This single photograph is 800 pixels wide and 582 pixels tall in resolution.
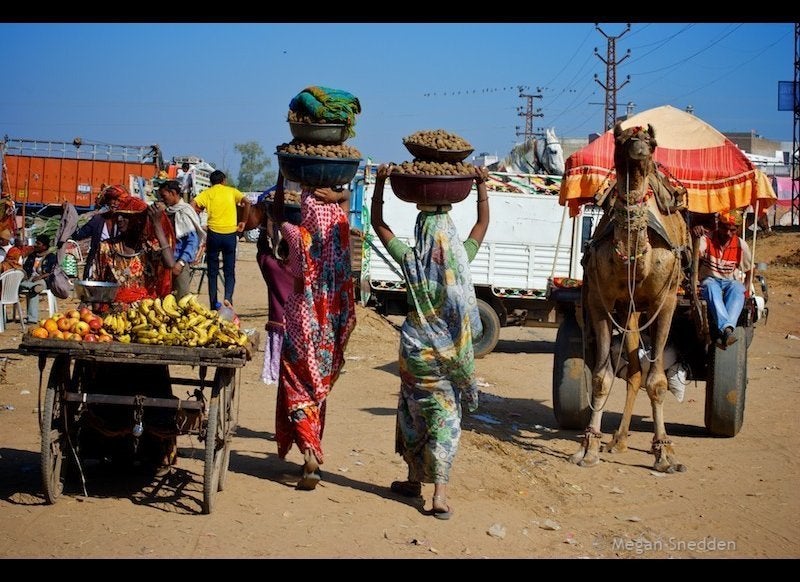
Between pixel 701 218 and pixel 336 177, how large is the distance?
5259 mm

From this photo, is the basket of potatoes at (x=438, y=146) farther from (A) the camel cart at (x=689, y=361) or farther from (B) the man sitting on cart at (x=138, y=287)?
(A) the camel cart at (x=689, y=361)

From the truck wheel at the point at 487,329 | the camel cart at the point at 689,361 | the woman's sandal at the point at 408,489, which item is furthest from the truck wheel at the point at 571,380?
the truck wheel at the point at 487,329

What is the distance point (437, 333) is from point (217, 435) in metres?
1.58

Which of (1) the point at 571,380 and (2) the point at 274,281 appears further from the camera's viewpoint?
(1) the point at 571,380

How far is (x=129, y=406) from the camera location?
665 cm

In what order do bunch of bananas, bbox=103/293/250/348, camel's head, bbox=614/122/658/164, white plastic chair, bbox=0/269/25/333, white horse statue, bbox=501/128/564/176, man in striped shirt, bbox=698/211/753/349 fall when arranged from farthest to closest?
1. white horse statue, bbox=501/128/564/176
2. white plastic chair, bbox=0/269/25/333
3. man in striped shirt, bbox=698/211/753/349
4. camel's head, bbox=614/122/658/164
5. bunch of bananas, bbox=103/293/250/348

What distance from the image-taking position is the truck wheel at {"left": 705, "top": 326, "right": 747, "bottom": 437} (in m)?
9.11

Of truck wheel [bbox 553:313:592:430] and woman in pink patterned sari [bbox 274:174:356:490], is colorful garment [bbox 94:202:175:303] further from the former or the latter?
truck wheel [bbox 553:313:592:430]

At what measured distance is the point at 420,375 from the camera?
6.37m

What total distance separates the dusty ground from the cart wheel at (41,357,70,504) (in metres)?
0.16

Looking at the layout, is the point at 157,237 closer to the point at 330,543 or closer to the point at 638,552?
the point at 330,543

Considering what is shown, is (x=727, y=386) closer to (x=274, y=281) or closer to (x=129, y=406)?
(x=274, y=281)

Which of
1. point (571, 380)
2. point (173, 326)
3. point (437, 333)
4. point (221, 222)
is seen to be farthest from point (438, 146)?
point (221, 222)
